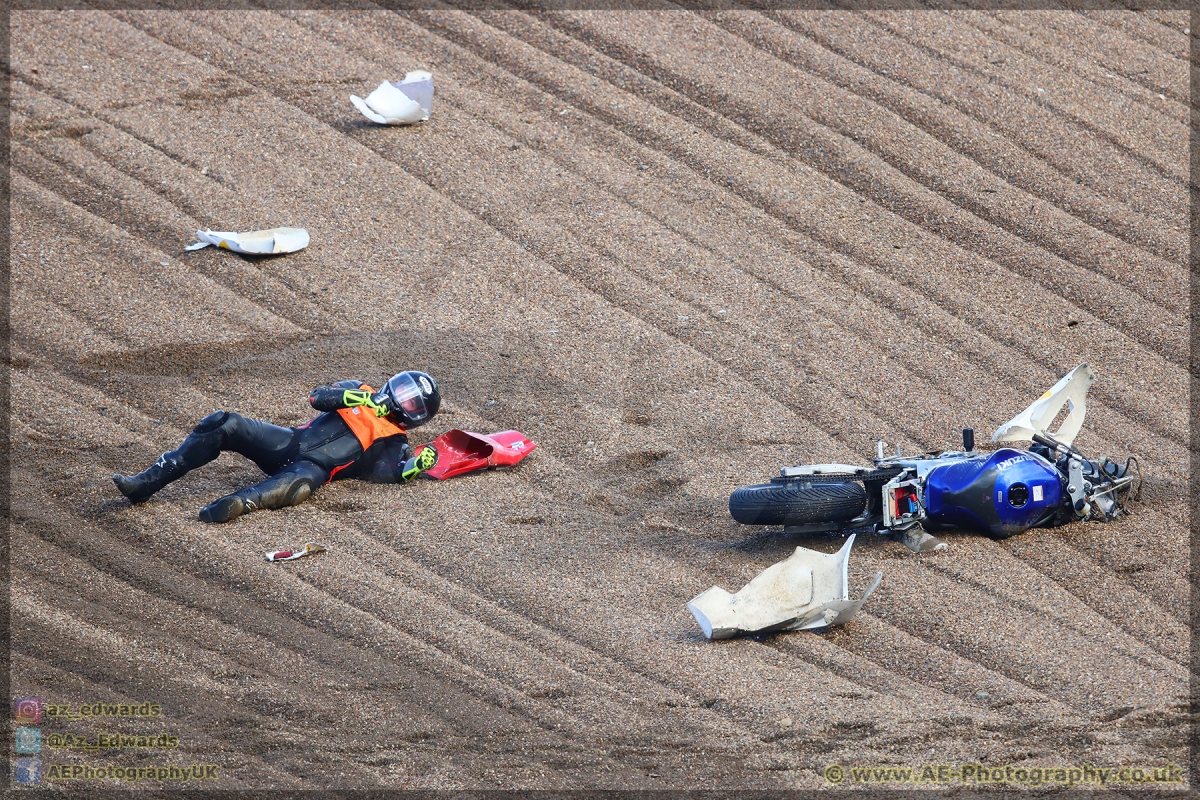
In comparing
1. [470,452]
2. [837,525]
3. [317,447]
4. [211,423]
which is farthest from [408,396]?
[837,525]

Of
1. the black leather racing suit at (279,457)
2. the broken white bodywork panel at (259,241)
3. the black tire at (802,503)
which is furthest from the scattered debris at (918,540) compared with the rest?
the broken white bodywork panel at (259,241)

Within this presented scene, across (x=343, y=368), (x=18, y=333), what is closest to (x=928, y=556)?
(x=343, y=368)

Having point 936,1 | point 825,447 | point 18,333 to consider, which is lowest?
point 18,333

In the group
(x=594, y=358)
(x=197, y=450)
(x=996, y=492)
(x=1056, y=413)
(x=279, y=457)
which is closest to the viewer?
(x=996, y=492)

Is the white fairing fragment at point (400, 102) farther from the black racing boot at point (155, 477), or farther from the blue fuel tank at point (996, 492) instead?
the blue fuel tank at point (996, 492)

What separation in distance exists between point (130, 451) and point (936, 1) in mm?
10338

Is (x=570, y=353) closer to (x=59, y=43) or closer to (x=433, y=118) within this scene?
(x=433, y=118)

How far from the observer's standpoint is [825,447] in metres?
8.55

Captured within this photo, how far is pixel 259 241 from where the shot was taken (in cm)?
1070

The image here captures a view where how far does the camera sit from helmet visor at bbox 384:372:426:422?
8219mm

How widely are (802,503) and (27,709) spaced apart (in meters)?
4.31

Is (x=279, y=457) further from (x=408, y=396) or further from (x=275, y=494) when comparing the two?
(x=408, y=396)

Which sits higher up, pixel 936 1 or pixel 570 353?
pixel 936 1

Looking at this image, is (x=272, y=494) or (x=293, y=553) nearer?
(x=293, y=553)
